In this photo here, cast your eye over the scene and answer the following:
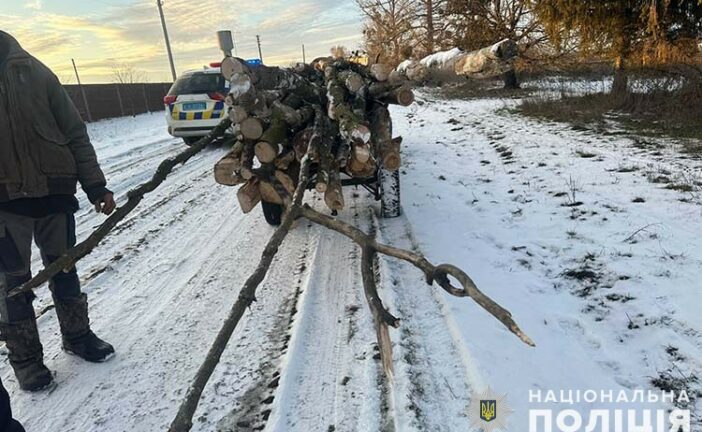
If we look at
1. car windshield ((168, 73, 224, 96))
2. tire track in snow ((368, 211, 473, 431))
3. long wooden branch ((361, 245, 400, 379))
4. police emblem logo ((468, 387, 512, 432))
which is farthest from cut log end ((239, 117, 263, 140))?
car windshield ((168, 73, 224, 96))

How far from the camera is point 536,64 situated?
1892cm

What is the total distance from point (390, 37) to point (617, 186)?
773 inches

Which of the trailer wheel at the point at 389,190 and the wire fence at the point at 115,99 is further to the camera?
the wire fence at the point at 115,99

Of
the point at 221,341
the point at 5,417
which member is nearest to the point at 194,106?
the point at 5,417

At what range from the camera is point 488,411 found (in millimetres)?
2102

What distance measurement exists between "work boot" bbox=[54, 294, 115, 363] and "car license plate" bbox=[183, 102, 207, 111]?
7273 millimetres

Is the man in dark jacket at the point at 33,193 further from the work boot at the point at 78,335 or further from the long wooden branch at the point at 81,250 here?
the long wooden branch at the point at 81,250

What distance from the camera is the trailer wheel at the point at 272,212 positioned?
186 inches

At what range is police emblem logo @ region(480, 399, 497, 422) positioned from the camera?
2.06 metres

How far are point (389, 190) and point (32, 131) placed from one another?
318 cm

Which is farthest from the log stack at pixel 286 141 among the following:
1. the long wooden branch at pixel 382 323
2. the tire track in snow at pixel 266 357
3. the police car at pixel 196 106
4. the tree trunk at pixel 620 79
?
the tree trunk at pixel 620 79

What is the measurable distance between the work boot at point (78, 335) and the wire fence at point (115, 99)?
17024 millimetres

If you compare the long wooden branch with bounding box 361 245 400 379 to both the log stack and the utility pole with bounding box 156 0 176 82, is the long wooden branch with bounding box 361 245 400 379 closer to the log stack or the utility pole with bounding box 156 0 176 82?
the log stack

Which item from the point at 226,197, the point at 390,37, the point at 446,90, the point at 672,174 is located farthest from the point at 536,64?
the point at 226,197
